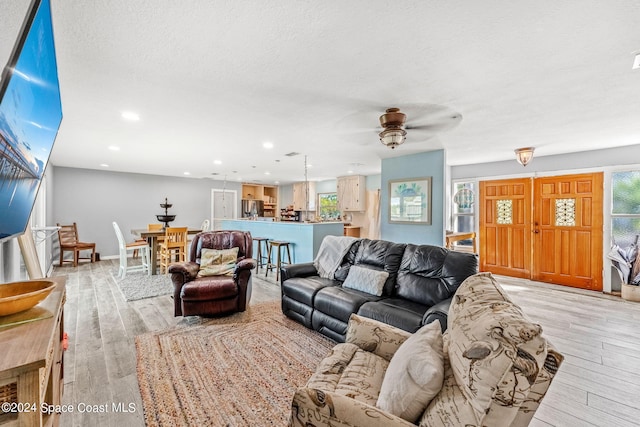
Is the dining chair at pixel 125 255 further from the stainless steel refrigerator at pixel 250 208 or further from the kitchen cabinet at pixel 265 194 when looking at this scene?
the kitchen cabinet at pixel 265 194

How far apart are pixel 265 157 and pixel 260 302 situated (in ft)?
9.06

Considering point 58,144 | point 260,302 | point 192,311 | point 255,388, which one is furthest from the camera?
point 58,144

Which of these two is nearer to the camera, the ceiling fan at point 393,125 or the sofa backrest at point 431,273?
the sofa backrest at point 431,273

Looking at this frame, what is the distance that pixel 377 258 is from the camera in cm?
314

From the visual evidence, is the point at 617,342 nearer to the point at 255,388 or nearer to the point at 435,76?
the point at 435,76

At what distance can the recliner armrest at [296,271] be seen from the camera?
11.4 feet

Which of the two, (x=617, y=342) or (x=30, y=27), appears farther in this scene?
(x=617, y=342)

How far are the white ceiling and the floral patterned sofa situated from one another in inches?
57.8

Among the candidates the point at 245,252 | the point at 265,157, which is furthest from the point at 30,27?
the point at 265,157

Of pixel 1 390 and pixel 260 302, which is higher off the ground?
pixel 1 390

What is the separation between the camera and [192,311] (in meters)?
3.23

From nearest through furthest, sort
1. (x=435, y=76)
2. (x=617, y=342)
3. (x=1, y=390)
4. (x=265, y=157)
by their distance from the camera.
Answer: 1. (x=1, y=390)
2. (x=435, y=76)
3. (x=617, y=342)
4. (x=265, y=157)

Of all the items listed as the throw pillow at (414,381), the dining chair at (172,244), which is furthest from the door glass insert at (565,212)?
the dining chair at (172,244)

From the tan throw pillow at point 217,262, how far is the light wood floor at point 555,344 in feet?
1.99
